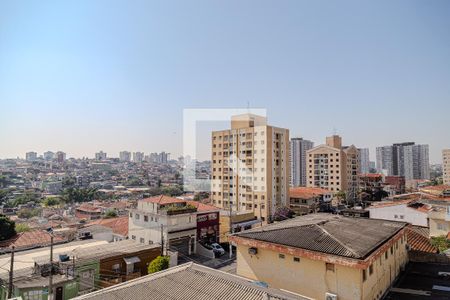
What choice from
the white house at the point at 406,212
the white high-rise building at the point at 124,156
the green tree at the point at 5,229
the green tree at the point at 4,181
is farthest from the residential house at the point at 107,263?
the white high-rise building at the point at 124,156

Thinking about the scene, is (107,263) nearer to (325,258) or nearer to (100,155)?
(325,258)

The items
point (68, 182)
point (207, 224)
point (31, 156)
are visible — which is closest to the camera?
point (207, 224)

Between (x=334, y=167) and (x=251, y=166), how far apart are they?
979 inches

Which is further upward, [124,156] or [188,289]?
[124,156]

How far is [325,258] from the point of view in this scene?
8430 mm

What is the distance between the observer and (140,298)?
6457 millimetres

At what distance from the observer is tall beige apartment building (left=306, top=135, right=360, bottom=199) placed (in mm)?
58156

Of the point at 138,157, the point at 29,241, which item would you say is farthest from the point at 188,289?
the point at 138,157

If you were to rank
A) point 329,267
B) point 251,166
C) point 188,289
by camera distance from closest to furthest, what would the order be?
1. point 188,289
2. point 329,267
3. point 251,166

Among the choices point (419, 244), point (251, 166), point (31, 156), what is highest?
point (31, 156)

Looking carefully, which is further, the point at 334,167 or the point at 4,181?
the point at 4,181

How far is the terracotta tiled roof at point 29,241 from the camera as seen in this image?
2227 centimetres

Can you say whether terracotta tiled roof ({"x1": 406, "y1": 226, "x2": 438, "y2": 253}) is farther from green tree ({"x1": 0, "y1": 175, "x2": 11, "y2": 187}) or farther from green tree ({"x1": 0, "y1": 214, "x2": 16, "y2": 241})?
green tree ({"x1": 0, "y1": 175, "x2": 11, "y2": 187})

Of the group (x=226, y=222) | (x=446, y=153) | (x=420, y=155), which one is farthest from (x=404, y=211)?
(x=420, y=155)
